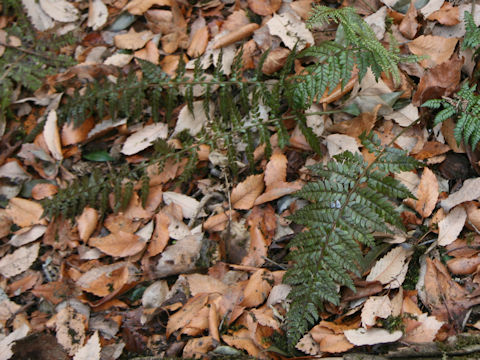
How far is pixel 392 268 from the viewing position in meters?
2.12

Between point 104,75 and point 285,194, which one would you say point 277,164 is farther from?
point 104,75

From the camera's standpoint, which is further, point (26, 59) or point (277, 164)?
point (26, 59)

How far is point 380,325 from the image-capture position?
76.8 inches

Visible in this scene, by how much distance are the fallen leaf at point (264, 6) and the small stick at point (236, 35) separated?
135 millimetres

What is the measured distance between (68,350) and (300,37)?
2382 millimetres

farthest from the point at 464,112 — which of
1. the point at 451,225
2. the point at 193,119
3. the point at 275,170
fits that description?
the point at 193,119

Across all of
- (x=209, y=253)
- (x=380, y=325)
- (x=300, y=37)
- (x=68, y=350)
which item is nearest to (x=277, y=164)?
(x=209, y=253)

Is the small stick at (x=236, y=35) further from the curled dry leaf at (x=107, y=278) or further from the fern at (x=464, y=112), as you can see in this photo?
the curled dry leaf at (x=107, y=278)

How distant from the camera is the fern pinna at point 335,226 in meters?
1.90

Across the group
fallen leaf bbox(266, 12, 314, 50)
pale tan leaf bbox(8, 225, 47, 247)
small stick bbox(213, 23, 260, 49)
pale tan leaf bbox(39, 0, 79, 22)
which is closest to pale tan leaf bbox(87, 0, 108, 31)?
pale tan leaf bbox(39, 0, 79, 22)

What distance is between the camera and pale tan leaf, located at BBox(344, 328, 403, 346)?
1881mm

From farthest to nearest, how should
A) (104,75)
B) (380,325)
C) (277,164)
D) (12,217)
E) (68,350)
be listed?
(104,75) < (12,217) < (277,164) < (68,350) < (380,325)

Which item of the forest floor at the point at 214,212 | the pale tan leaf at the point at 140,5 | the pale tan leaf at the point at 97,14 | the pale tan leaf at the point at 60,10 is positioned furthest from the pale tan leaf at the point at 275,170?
the pale tan leaf at the point at 60,10

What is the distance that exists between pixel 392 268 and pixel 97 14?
3028 mm
